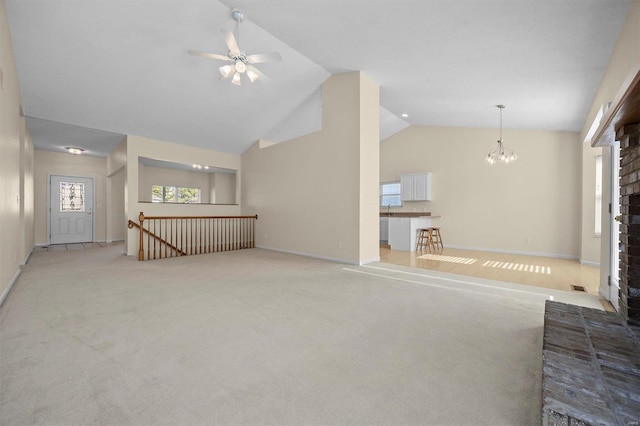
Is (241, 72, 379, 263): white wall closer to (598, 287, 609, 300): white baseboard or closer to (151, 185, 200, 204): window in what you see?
(598, 287, 609, 300): white baseboard

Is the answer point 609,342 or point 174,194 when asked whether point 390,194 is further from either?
point 174,194

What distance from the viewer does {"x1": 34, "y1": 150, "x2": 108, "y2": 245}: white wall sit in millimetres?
7617

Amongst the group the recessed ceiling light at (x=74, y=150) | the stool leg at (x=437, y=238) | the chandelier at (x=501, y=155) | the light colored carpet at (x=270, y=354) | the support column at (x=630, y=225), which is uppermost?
the recessed ceiling light at (x=74, y=150)

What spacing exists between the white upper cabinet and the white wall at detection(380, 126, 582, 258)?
236 mm

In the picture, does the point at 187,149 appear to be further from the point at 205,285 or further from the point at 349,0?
the point at 349,0

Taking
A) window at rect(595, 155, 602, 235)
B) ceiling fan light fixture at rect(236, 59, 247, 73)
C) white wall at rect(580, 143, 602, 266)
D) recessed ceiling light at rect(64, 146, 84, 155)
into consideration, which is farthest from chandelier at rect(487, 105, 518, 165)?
recessed ceiling light at rect(64, 146, 84, 155)

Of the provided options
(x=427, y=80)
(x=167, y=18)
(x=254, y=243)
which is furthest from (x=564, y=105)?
(x=254, y=243)

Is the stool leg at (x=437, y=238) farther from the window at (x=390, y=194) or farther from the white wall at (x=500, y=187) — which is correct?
the window at (x=390, y=194)

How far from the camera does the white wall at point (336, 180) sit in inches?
202

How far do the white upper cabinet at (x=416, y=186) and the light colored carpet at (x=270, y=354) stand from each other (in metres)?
4.54

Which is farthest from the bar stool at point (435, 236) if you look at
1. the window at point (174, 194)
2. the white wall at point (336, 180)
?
the window at point (174, 194)

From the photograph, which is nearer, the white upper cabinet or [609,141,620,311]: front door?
[609,141,620,311]: front door

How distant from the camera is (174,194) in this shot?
10.3m

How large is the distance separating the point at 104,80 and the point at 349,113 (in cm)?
415
